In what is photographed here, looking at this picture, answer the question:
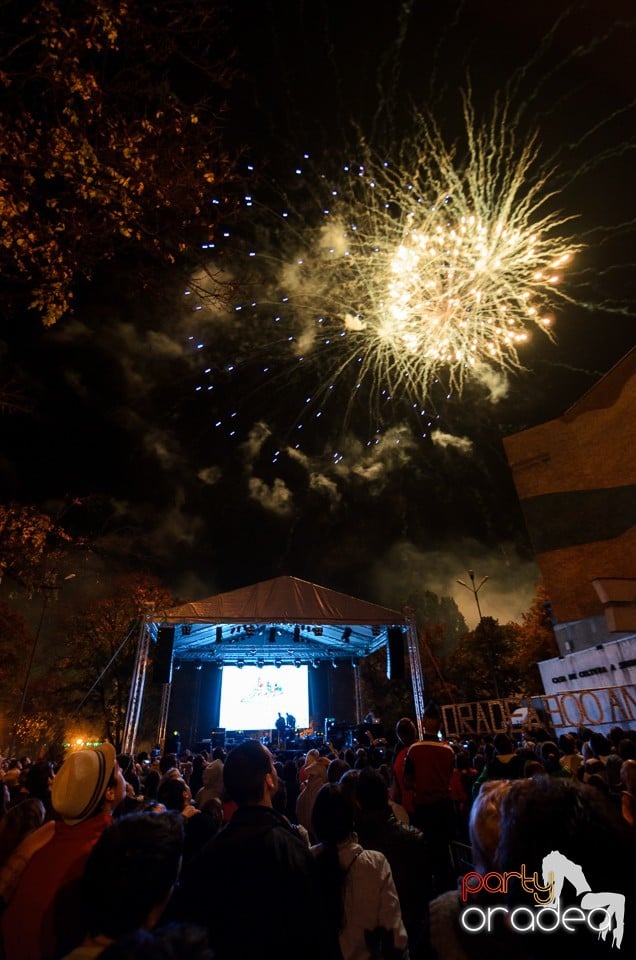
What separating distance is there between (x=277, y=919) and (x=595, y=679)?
20.6 metres

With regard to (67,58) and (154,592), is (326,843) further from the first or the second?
(154,592)

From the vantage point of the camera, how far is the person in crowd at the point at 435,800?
463cm

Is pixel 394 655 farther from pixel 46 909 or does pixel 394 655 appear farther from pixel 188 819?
pixel 46 909

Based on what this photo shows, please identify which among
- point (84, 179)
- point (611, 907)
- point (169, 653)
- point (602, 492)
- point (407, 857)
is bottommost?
point (407, 857)

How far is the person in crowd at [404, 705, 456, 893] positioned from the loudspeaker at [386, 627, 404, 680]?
38.3ft

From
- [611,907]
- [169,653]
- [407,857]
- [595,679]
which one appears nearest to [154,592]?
[169,653]

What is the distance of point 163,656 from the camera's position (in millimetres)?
15008

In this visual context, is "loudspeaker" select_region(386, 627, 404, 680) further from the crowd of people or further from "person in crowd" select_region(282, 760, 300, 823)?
the crowd of people

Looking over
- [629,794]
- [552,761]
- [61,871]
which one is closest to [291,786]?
[552,761]

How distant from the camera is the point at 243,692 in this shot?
21.2 m

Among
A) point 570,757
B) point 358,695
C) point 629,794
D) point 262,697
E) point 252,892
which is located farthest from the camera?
point 358,695

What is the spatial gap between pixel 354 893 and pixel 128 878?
142 centimetres

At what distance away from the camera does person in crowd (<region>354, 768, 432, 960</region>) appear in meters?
3.02

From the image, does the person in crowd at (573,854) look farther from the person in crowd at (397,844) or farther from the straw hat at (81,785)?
Result: the person in crowd at (397,844)
